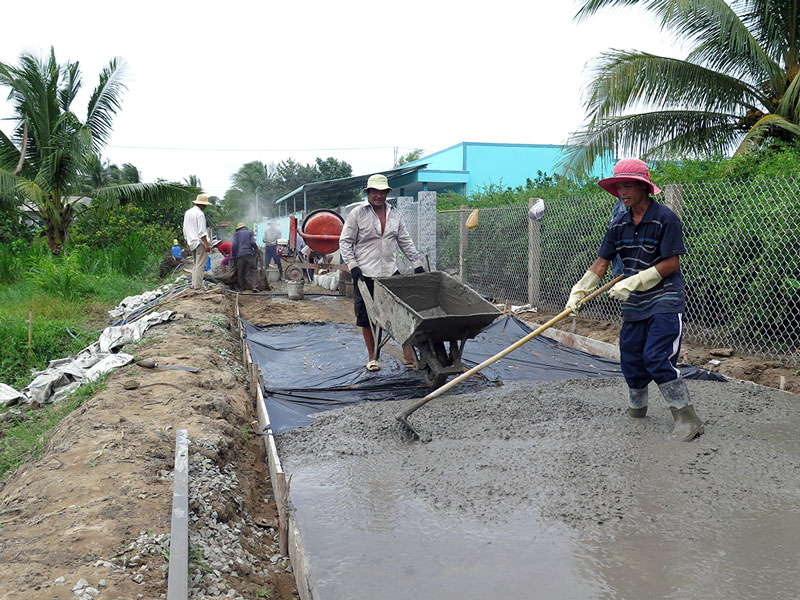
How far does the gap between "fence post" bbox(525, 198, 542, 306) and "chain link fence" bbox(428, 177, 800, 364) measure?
0.02 m

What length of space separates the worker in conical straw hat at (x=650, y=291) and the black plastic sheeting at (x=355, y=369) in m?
1.70

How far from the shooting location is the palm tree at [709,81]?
779cm

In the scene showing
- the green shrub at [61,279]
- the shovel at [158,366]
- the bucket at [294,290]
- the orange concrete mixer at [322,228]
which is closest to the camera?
the shovel at [158,366]

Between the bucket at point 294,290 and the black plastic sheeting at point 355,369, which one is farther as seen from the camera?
the bucket at point 294,290

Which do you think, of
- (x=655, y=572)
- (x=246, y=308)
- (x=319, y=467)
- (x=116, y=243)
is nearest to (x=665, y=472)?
(x=655, y=572)

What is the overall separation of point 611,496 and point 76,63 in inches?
578

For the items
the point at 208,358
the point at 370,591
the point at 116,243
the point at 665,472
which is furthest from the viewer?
the point at 116,243

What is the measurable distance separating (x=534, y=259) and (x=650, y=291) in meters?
4.85


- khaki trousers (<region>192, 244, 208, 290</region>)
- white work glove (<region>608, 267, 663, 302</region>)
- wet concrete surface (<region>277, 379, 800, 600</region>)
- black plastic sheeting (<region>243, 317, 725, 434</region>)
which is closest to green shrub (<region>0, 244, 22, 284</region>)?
khaki trousers (<region>192, 244, 208, 290</region>)

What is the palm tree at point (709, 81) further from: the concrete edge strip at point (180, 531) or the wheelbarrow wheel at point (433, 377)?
the concrete edge strip at point (180, 531)

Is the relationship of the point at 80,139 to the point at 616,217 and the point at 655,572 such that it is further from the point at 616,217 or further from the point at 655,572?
the point at 655,572

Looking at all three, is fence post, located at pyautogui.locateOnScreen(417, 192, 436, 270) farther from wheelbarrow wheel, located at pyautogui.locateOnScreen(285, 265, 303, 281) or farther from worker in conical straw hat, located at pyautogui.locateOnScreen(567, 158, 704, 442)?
worker in conical straw hat, located at pyautogui.locateOnScreen(567, 158, 704, 442)

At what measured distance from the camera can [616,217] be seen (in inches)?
159

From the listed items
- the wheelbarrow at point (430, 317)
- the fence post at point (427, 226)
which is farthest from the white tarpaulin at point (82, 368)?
the fence post at point (427, 226)
